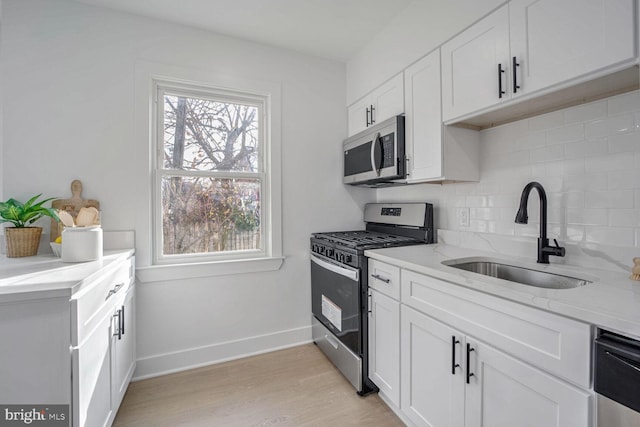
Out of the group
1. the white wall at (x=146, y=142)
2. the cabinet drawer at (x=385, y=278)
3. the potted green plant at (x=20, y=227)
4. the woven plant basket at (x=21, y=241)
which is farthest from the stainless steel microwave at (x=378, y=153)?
the woven plant basket at (x=21, y=241)

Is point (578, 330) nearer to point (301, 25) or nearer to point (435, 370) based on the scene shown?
point (435, 370)

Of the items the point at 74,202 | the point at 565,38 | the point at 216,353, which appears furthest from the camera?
the point at 216,353

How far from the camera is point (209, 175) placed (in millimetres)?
2318

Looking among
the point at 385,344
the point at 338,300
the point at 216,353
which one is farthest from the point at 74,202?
the point at 385,344

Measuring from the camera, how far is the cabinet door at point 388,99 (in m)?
2.03

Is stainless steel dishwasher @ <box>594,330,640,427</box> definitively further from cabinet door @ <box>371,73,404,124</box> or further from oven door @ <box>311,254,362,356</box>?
cabinet door @ <box>371,73,404,124</box>

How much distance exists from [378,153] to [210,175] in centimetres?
134

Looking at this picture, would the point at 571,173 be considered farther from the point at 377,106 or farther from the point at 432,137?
the point at 377,106

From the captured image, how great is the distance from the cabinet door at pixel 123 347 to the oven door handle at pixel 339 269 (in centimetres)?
135

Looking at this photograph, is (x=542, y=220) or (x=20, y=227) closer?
(x=542, y=220)

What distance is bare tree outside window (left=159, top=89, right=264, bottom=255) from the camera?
2234 mm

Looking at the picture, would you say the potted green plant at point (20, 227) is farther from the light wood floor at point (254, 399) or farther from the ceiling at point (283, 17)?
the ceiling at point (283, 17)

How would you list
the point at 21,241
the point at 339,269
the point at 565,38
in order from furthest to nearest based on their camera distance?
1. the point at 339,269
2. the point at 21,241
3. the point at 565,38

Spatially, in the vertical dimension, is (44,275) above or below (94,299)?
above
